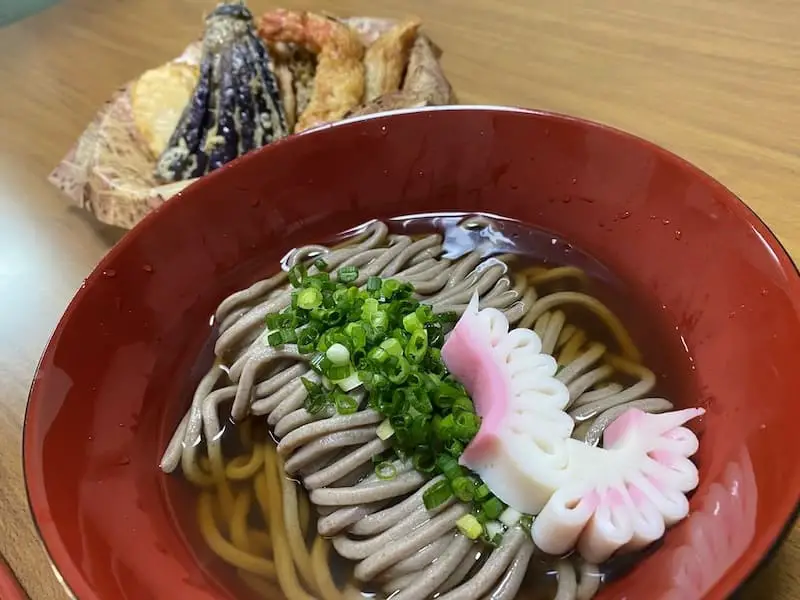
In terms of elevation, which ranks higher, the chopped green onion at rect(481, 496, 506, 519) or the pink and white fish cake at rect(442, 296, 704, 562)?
the pink and white fish cake at rect(442, 296, 704, 562)

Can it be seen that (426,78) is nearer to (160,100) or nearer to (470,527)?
(160,100)

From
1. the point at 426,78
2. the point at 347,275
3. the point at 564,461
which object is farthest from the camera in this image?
the point at 426,78

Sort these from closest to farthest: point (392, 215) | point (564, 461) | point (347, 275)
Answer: point (564, 461), point (347, 275), point (392, 215)

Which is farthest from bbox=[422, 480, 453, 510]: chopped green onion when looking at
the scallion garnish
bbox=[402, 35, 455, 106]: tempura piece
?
bbox=[402, 35, 455, 106]: tempura piece

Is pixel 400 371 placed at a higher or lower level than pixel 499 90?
lower

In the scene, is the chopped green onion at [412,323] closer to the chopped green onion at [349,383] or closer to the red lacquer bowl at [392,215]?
the chopped green onion at [349,383]

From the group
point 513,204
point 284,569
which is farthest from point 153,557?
point 513,204

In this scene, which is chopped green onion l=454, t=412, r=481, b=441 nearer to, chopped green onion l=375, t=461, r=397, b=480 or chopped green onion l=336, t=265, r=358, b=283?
chopped green onion l=375, t=461, r=397, b=480

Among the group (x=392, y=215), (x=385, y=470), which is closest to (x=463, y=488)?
(x=385, y=470)
